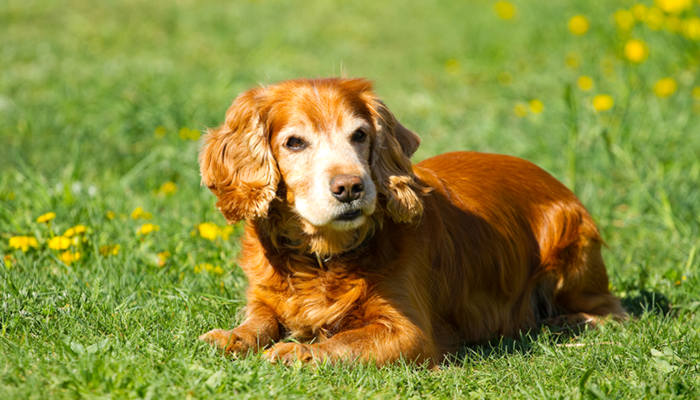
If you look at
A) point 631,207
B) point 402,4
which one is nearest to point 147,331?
point 631,207

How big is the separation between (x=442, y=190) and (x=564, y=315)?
0.98 meters

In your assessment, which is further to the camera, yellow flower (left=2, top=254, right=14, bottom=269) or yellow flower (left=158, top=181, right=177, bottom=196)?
yellow flower (left=158, top=181, right=177, bottom=196)

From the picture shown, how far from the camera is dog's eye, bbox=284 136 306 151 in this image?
3.19 meters

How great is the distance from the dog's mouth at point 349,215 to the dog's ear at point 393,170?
0.22m

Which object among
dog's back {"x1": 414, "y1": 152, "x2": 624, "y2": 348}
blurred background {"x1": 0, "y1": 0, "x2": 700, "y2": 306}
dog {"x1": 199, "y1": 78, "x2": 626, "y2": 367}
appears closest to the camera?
dog {"x1": 199, "y1": 78, "x2": 626, "y2": 367}

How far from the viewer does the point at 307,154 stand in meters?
3.16

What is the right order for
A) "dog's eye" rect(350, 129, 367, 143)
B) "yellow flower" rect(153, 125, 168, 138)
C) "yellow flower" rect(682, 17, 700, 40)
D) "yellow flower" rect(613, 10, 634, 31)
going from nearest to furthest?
"dog's eye" rect(350, 129, 367, 143) → "yellow flower" rect(153, 125, 168, 138) → "yellow flower" rect(613, 10, 634, 31) → "yellow flower" rect(682, 17, 700, 40)

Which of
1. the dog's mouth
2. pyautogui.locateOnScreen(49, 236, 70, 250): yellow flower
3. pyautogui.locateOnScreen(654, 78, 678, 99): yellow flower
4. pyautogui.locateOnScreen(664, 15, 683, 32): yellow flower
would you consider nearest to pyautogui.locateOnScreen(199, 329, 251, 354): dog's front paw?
the dog's mouth

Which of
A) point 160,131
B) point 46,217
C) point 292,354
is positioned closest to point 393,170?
point 292,354

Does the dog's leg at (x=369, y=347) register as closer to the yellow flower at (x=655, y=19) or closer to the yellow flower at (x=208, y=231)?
the yellow flower at (x=208, y=231)

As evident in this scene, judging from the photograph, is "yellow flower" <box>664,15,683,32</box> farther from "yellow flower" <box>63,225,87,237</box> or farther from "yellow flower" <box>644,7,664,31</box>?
"yellow flower" <box>63,225,87,237</box>

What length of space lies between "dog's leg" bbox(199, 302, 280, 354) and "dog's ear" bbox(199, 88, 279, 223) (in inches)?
17.2

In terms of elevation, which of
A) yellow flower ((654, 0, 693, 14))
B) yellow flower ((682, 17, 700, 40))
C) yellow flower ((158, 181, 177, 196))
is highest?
yellow flower ((654, 0, 693, 14))

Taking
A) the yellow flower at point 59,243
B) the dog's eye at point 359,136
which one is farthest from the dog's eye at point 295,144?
the yellow flower at point 59,243
